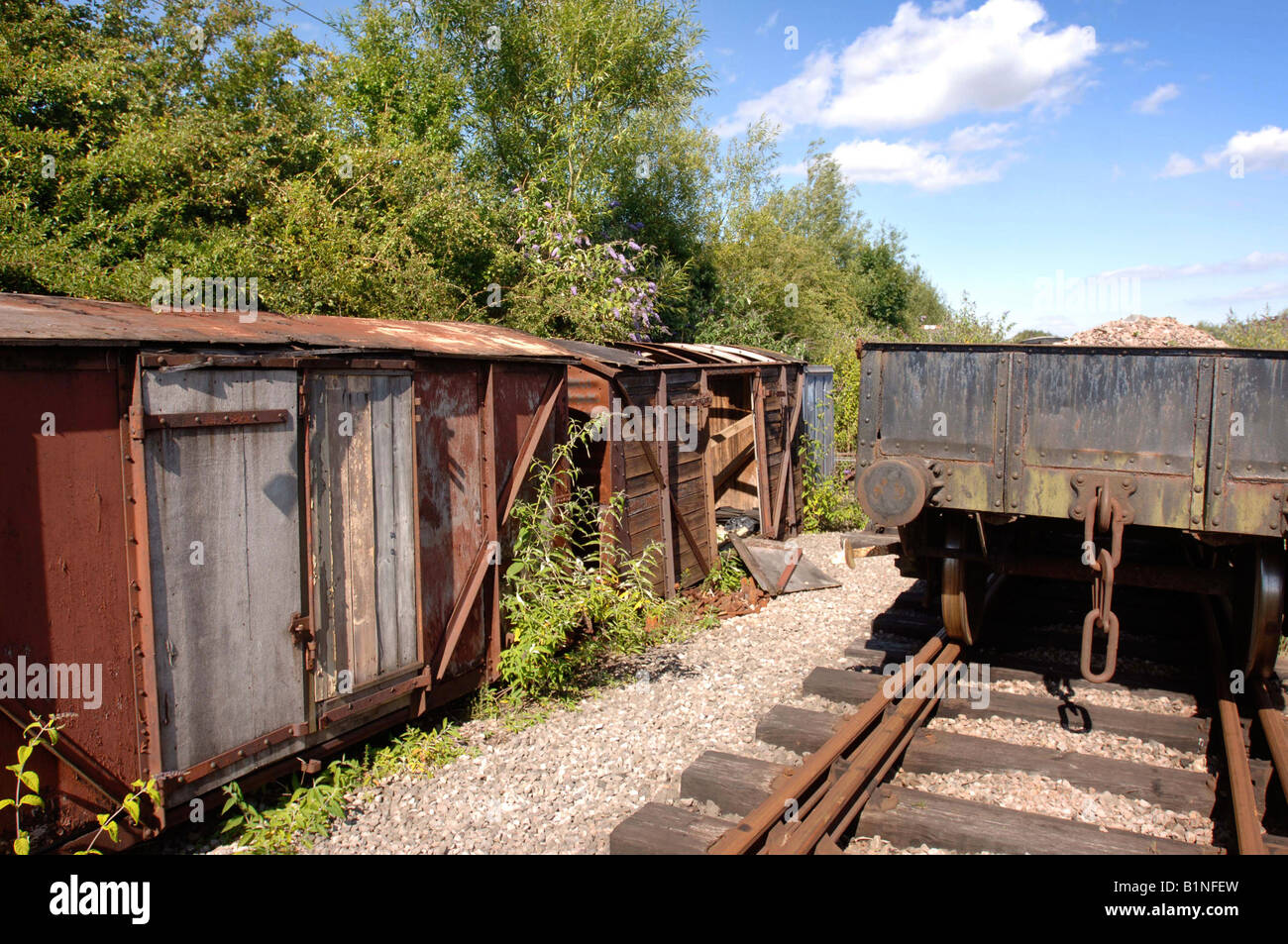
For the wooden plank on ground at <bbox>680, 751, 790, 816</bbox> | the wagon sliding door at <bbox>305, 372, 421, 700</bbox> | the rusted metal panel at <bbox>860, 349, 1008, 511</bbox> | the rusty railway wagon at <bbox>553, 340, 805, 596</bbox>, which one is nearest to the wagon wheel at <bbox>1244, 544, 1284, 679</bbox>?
the rusted metal panel at <bbox>860, 349, 1008, 511</bbox>

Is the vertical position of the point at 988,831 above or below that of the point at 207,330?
below

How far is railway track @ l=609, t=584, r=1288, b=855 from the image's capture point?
370 cm

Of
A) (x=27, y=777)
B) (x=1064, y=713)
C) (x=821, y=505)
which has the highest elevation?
(x=27, y=777)

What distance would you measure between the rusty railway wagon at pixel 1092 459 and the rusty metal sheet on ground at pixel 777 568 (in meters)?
3.74

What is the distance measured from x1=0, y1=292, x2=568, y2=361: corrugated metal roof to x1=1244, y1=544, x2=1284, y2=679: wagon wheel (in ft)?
16.5

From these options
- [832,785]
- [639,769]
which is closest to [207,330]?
[639,769]

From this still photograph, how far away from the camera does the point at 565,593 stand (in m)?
6.62

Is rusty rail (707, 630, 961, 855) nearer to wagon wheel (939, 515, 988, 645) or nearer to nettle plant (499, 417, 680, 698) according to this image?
wagon wheel (939, 515, 988, 645)

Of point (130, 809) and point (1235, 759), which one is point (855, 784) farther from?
point (130, 809)

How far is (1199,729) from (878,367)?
114 inches

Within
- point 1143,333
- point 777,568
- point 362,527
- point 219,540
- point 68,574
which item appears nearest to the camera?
point 68,574

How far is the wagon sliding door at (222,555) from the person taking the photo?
3.97 m

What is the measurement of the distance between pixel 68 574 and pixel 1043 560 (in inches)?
223

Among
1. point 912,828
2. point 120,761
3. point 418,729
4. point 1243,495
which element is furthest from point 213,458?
point 1243,495
